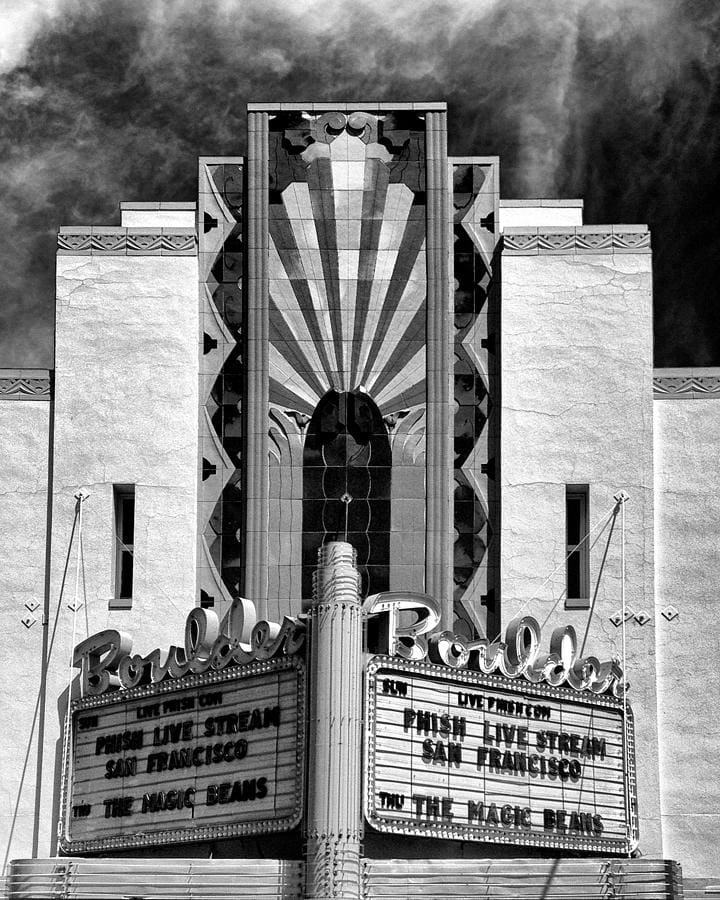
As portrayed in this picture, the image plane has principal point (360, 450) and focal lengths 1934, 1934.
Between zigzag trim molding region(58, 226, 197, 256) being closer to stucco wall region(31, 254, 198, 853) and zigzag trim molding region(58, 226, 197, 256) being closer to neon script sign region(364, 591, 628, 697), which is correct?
stucco wall region(31, 254, 198, 853)

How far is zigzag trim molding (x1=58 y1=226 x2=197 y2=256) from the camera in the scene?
39.4 m

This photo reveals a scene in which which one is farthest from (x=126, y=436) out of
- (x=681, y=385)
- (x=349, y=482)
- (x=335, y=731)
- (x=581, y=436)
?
(x=681, y=385)

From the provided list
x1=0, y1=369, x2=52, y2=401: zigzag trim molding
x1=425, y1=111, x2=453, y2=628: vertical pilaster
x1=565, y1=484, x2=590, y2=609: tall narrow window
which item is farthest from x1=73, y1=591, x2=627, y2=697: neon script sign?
x1=0, y1=369, x2=52, y2=401: zigzag trim molding

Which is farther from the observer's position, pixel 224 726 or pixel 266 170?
pixel 266 170

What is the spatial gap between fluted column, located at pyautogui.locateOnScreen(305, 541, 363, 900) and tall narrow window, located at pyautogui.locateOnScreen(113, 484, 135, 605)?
7351 mm

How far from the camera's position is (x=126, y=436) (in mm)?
38531

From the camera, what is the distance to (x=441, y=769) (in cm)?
3278

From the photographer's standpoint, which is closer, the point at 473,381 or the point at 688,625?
the point at 688,625

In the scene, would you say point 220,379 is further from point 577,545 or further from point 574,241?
point 577,545

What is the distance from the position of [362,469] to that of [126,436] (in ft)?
15.6

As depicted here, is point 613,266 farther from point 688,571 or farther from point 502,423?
point 688,571

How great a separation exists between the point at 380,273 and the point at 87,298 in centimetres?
597

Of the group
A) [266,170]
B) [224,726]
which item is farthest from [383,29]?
[224,726]

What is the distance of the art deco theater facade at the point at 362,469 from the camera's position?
35.4 meters
